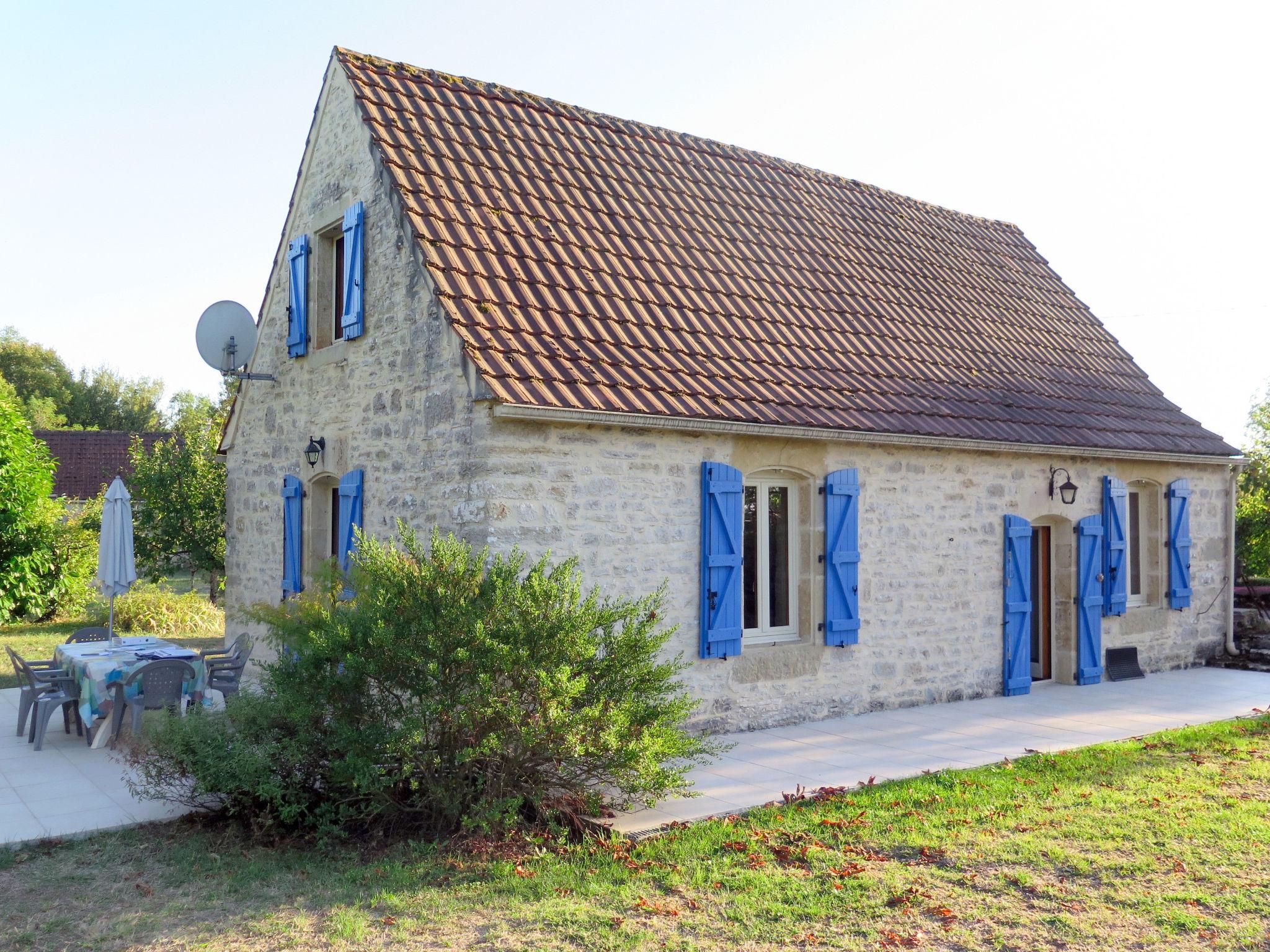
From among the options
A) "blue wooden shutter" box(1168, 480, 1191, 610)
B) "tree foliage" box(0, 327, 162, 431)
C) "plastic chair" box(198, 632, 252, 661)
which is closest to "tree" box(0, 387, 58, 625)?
"plastic chair" box(198, 632, 252, 661)

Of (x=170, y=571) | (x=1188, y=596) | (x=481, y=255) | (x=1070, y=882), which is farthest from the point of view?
(x=170, y=571)

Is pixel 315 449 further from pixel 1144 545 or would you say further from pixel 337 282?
pixel 1144 545

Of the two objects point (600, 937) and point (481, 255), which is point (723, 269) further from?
point (600, 937)

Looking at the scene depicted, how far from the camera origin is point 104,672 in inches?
317

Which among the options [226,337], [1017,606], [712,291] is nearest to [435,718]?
[712,291]

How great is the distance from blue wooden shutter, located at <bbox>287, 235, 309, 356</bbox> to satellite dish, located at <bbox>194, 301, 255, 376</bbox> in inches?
15.4

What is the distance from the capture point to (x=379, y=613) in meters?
5.65

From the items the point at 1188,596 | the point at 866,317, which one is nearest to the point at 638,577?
the point at 866,317

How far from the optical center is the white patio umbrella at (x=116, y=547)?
30.6ft

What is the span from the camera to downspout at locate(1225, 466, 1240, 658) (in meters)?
13.6

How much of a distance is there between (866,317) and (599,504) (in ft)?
15.3

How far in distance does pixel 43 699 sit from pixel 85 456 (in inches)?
1002

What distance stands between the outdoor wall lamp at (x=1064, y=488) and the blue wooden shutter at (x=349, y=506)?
726 cm

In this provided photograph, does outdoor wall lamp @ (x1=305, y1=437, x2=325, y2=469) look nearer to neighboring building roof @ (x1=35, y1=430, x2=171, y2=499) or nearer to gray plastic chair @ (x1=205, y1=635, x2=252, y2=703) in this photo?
gray plastic chair @ (x1=205, y1=635, x2=252, y2=703)
